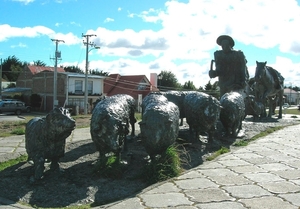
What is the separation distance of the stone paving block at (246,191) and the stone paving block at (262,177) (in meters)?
0.42

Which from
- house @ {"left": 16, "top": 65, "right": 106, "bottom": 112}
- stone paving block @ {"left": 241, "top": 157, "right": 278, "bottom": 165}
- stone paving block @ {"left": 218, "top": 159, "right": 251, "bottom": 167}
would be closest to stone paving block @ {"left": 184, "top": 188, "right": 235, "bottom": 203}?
stone paving block @ {"left": 218, "top": 159, "right": 251, "bottom": 167}

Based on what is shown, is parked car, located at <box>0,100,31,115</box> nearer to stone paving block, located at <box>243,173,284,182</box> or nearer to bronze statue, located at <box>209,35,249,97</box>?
bronze statue, located at <box>209,35,249,97</box>

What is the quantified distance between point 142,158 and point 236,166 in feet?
6.10

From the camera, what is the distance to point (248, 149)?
27.7 feet

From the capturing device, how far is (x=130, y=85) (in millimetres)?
52812

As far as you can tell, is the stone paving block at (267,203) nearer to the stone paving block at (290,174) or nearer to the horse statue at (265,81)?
the stone paving block at (290,174)

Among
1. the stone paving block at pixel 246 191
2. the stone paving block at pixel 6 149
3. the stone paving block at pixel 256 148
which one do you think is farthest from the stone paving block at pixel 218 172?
the stone paving block at pixel 6 149

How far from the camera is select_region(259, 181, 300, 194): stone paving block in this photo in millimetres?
5280

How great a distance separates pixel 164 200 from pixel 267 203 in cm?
138

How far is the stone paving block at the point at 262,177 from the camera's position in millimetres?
→ 5896

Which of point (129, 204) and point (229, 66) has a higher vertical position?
point (229, 66)

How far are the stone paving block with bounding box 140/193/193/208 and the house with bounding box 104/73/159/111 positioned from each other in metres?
45.2

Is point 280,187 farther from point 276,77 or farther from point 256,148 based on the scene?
point 276,77

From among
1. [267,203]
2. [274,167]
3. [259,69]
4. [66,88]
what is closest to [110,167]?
[267,203]
